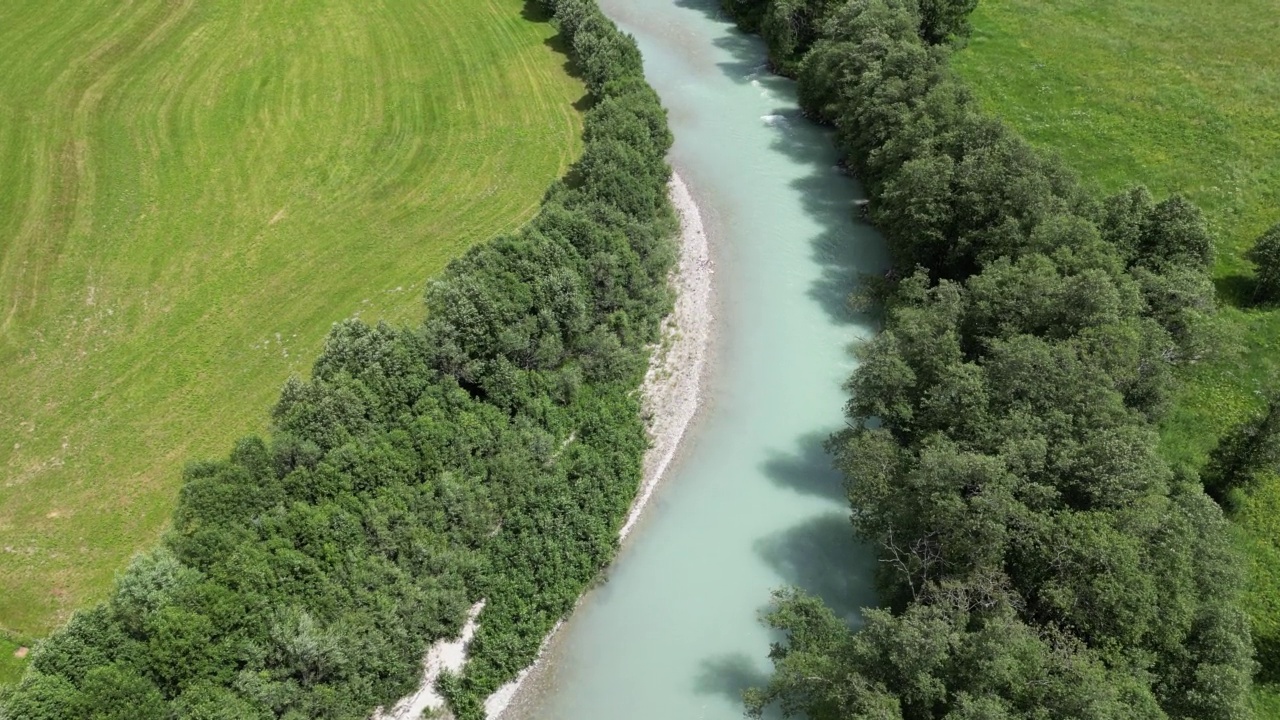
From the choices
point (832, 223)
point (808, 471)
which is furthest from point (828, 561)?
point (832, 223)

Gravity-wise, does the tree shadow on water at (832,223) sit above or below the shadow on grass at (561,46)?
below

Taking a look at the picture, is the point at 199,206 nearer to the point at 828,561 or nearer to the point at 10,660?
the point at 10,660

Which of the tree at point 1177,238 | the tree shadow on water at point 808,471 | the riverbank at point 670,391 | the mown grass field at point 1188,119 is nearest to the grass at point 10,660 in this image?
the riverbank at point 670,391

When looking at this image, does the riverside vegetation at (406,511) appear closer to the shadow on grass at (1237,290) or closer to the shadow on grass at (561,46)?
the shadow on grass at (561,46)

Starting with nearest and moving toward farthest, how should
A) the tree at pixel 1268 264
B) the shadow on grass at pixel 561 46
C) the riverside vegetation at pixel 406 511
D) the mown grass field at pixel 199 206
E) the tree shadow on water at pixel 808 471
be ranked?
1. the riverside vegetation at pixel 406 511
2. the mown grass field at pixel 199 206
3. the tree shadow on water at pixel 808 471
4. the tree at pixel 1268 264
5. the shadow on grass at pixel 561 46

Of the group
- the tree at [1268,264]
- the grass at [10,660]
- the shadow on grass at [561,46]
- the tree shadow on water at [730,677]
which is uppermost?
the shadow on grass at [561,46]

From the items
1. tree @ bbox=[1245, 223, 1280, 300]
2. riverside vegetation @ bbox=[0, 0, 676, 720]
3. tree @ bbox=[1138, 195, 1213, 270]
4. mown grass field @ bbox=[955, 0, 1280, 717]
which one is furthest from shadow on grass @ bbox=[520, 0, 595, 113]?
tree @ bbox=[1245, 223, 1280, 300]

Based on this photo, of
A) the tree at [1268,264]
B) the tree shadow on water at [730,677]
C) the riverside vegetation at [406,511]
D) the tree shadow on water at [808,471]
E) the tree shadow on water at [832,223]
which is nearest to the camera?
the riverside vegetation at [406,511]
